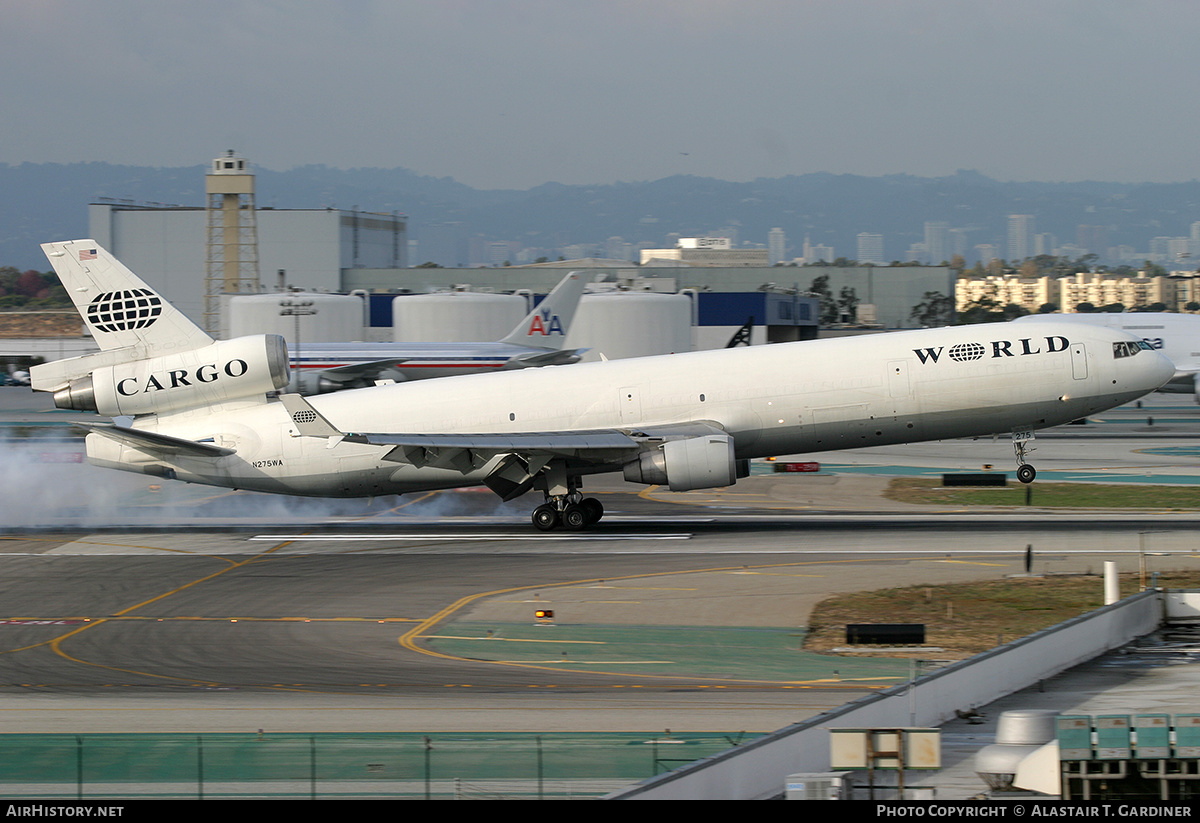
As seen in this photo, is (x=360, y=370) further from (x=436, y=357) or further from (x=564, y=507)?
(x=564, y=507)

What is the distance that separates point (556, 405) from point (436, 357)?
4287 cm

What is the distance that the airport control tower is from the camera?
15425cm

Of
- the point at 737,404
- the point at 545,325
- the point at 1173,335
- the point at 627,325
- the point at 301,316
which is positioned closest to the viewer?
the point at 737,404

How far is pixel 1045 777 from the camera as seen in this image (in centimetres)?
1363

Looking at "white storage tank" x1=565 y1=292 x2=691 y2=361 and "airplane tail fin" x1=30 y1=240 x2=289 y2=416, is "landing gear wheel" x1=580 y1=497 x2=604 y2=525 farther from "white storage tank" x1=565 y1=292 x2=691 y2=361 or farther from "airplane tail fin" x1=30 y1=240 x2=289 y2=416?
"white storage tank" x1=565 y1=292 x2=691 y2=361

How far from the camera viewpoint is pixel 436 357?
81.9 meters

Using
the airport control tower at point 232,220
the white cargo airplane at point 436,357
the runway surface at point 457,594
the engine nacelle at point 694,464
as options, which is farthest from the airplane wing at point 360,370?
the airport control tower at point 232,220

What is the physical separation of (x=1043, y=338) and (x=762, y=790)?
1155 inches

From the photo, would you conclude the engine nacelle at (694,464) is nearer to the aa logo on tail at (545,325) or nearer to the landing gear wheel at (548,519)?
the landing gear wheel at (548,519)

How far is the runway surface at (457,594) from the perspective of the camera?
21.5m

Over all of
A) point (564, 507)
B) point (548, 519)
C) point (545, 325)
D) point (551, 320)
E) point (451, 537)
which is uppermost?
point (551, 320)

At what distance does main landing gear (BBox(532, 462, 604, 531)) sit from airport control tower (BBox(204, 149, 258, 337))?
119 meters

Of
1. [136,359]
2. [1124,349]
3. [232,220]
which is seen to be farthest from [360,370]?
[232,220]

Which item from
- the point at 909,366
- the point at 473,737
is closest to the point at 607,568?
Answer: the point at 909,366
